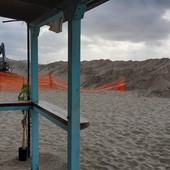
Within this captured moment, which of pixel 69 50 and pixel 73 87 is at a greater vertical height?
pixel 69 50

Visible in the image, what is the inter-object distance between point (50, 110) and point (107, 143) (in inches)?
130

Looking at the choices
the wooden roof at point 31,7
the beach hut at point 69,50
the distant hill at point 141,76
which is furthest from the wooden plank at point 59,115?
the distant hill at point 141,76

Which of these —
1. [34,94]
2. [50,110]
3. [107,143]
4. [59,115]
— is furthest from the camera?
[107,143]

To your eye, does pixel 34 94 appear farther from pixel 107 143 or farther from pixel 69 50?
pixel 107 143

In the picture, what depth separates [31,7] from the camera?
13.5 ft

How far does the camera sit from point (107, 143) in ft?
22.8

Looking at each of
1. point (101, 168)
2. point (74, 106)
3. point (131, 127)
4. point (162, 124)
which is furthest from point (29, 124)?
point (162, 124)

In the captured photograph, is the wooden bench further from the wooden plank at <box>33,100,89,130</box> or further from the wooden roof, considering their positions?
the wooden roof

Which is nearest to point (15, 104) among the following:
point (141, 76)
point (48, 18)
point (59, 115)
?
point (59, 115)

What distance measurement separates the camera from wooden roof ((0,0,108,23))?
130 inches

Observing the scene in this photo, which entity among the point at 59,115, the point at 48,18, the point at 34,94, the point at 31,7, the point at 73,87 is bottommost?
the point at 59,115

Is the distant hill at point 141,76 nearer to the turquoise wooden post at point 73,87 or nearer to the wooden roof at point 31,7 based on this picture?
the wooden roof at point 31,7

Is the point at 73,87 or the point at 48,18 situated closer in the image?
the point at 73,87

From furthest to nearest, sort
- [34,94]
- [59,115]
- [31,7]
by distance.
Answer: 1. [34,94]
2. [31,7]
3. [59,115]
